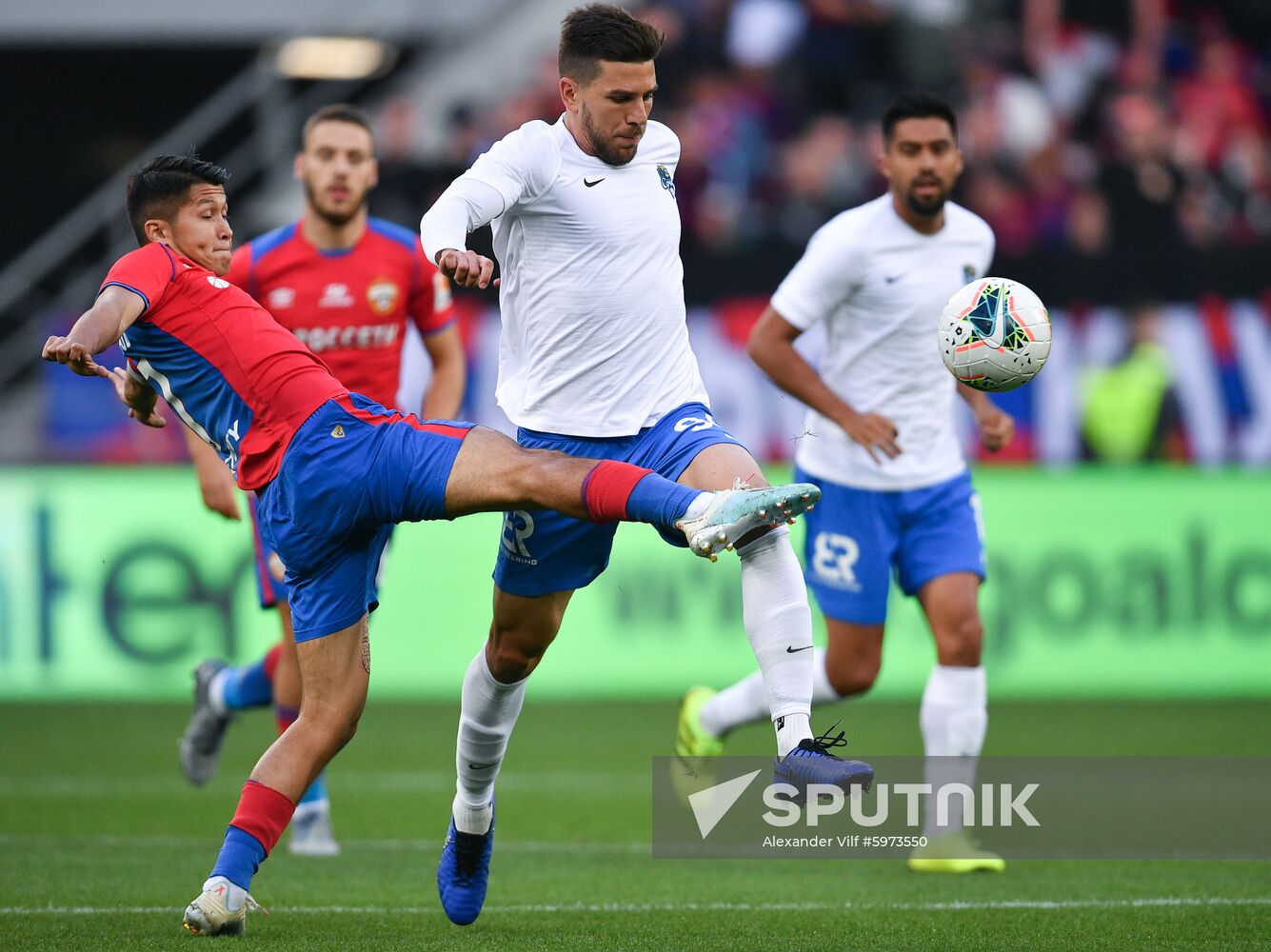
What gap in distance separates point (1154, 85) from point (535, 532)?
44.5ft

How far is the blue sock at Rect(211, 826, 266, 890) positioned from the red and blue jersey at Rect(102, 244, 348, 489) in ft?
3.46

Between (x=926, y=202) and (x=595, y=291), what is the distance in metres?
2.19

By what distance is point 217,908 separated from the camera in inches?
213

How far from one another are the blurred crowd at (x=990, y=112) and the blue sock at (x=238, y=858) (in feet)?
34.5

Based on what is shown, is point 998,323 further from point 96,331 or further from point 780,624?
point 96,331

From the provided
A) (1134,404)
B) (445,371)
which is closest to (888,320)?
(445,371)

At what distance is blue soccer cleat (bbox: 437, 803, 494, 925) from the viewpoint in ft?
20.1

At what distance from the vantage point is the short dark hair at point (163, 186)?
5789mm

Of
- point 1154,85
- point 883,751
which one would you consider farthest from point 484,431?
point 1154,85

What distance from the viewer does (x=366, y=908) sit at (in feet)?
21.1

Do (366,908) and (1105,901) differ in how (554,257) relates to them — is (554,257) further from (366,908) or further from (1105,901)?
(1105,901)

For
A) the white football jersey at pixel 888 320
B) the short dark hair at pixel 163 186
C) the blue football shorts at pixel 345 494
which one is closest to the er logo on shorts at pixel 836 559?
the white football jersey at pixel 888 320

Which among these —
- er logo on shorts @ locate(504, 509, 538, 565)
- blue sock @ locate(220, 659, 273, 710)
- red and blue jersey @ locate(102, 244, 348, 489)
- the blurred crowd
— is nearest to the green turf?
blue sock @ locate(220, 659, 273, 710)

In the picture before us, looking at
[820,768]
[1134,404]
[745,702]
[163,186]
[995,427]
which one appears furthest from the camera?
[1134,404]
